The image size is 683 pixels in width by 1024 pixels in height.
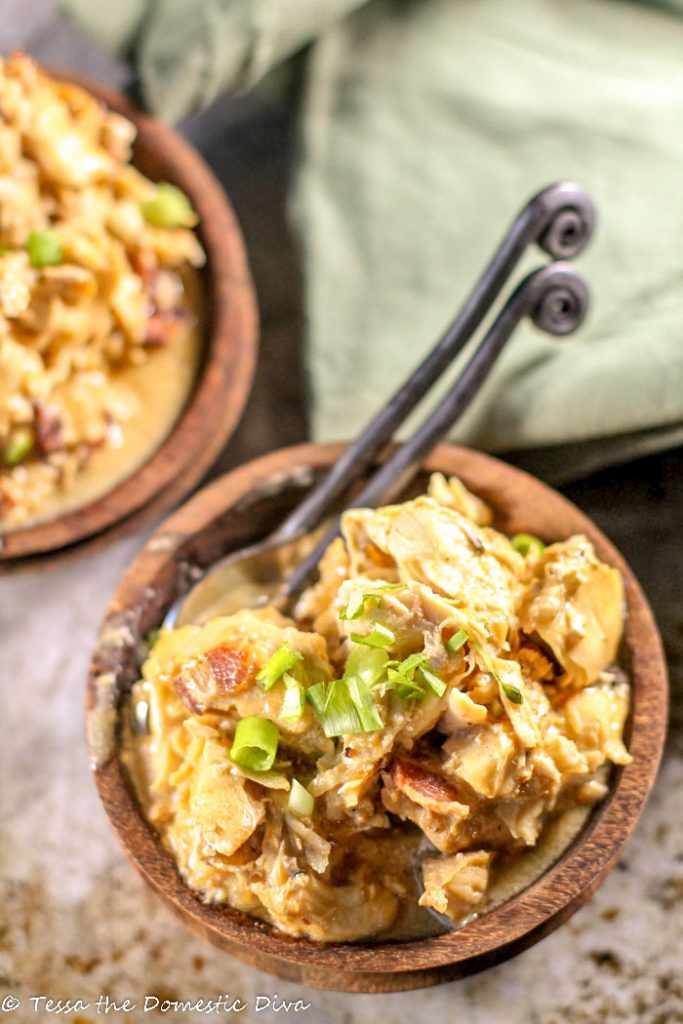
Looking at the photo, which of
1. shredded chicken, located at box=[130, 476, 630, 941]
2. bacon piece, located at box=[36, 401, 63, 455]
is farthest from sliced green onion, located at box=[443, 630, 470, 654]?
bacon piece, located at box=[36, 401, 63, 455]

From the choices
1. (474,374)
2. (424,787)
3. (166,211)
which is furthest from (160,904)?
(166,211)

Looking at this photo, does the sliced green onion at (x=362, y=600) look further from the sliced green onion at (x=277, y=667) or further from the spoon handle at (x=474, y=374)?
the spoon handle at (x=474, y=374)

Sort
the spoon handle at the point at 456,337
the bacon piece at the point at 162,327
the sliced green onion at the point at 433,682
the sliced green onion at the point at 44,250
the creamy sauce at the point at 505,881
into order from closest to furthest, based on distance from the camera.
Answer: the sliced green onion at the point at 433,682 → the creamy sauce at the point at 505,881 → the spoon handle at the point at 456,337 → the sliced green onion at the point at 44,250 → the bacon piece at the point at 162,327

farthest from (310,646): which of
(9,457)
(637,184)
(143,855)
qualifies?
(637,184)

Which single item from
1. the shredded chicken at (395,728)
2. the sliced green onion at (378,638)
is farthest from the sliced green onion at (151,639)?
the sliced green onion at (378,638)

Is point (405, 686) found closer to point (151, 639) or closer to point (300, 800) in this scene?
point (300, 800)

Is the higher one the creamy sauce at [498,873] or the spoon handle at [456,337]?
the spoon handle at [456,337]

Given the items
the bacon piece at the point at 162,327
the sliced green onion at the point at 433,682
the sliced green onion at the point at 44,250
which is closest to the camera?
the sliced green onion at the point at 433,682
